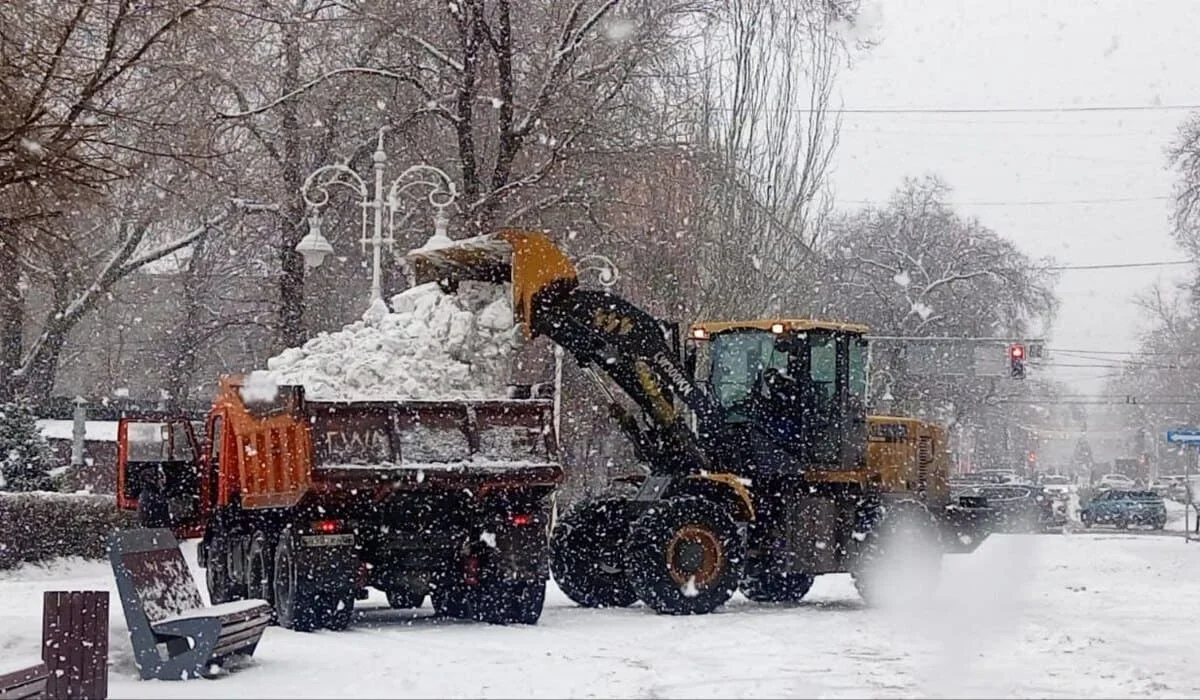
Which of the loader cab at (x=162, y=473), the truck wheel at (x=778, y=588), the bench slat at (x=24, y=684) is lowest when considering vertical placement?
the truck wheel at (x=778, y=588)

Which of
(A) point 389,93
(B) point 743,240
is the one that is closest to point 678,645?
(A) point 389,93

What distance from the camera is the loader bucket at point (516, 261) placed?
1650 centimetres

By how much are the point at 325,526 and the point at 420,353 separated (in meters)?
2.29

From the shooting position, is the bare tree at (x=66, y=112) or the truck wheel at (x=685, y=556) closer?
the bare tree at (x=66, y=112)

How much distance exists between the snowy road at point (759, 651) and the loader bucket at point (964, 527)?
0.49 metres

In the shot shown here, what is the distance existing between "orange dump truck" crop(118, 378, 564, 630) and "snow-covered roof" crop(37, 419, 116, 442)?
23.4 metres

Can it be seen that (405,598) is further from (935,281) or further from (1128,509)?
(935,281)

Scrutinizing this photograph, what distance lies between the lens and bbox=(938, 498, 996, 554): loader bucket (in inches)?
747

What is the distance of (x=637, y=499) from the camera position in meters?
17.3

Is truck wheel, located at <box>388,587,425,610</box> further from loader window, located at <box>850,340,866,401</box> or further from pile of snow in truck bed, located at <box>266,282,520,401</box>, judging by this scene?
loader window, located at <box>850,340,866,401</box>

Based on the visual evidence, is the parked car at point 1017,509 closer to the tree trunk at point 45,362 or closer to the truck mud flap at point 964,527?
the truck mud flap at point 964,527

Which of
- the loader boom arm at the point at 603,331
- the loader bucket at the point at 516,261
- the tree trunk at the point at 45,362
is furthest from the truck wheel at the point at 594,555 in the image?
the tree trunk at the point at 45,362

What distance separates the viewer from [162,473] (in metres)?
17.3

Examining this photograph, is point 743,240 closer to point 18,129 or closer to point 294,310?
point 294,310
